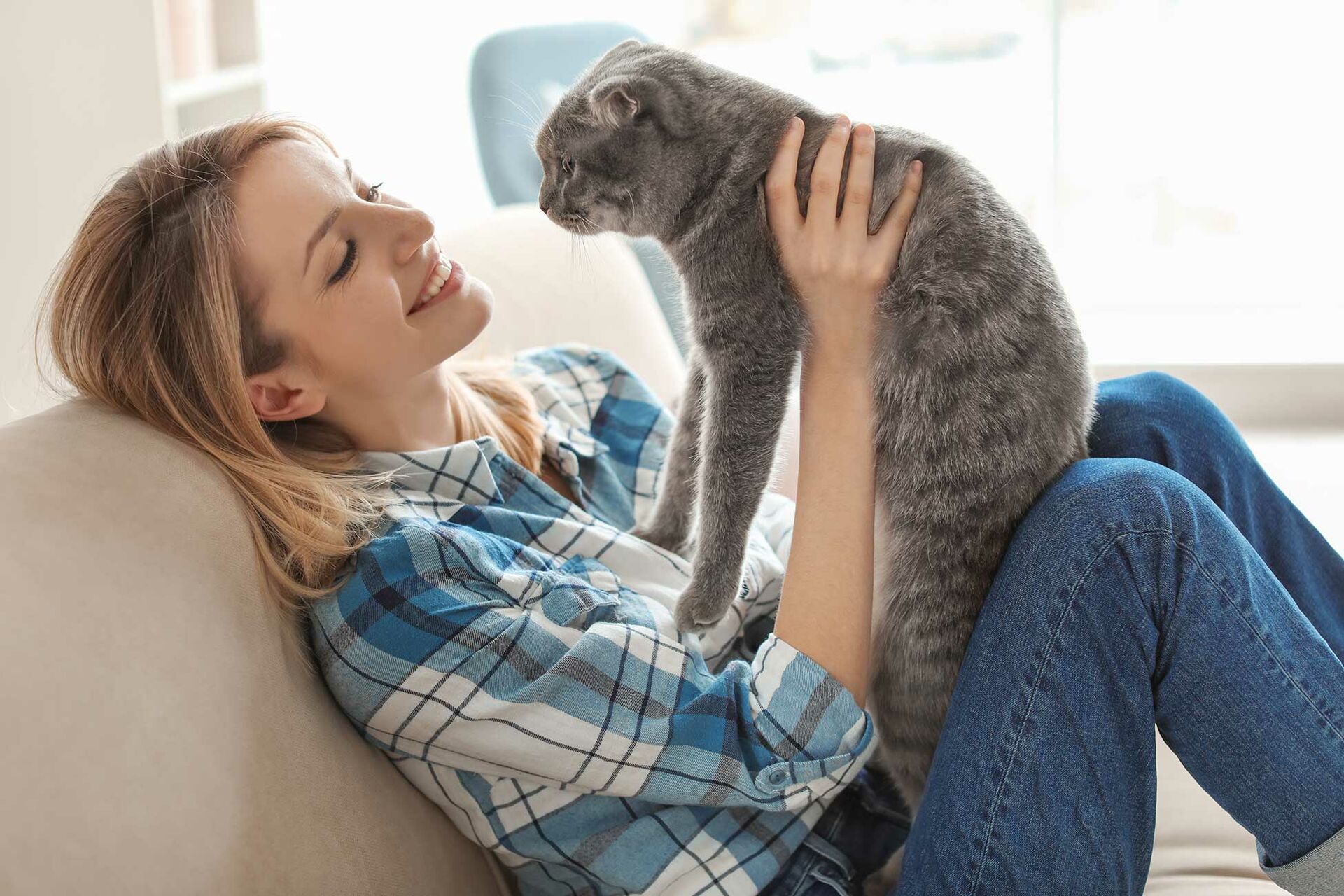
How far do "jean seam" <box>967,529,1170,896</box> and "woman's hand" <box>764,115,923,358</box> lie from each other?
1.07ft

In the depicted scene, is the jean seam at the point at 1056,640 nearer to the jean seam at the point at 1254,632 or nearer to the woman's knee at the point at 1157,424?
the jean seam at the point at 1254,632

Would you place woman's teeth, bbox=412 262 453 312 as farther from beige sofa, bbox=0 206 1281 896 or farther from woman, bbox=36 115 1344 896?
beige sofa, bbox=0 206 1281 896

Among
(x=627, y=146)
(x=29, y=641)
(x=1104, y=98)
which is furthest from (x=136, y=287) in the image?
(x=1104, y=98)

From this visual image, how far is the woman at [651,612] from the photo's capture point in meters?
0.95

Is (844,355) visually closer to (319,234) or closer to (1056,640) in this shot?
(1056,640)

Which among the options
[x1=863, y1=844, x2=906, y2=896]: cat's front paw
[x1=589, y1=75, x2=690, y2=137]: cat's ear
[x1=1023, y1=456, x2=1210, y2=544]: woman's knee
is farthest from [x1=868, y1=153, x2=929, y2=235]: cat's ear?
[x1=863, y1=844, x2=906, y2=896]: cat's front paw

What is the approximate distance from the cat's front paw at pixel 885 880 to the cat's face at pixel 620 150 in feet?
2.49

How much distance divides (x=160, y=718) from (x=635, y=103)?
30.0 inches

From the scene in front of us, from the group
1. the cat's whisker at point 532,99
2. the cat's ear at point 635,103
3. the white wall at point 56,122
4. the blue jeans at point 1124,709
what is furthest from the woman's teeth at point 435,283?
the cat's whisker at point 532,99

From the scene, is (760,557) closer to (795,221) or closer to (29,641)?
(795,221)

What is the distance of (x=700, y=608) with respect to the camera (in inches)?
44.7

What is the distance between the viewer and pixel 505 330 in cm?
179

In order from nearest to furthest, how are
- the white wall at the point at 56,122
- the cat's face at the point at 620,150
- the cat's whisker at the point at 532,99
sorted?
the cat's face at the point at 620,150 < the white wall at the point at 56,122 < the cat's whisker at the point at 532,99

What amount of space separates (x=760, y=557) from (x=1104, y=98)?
7.54ft
